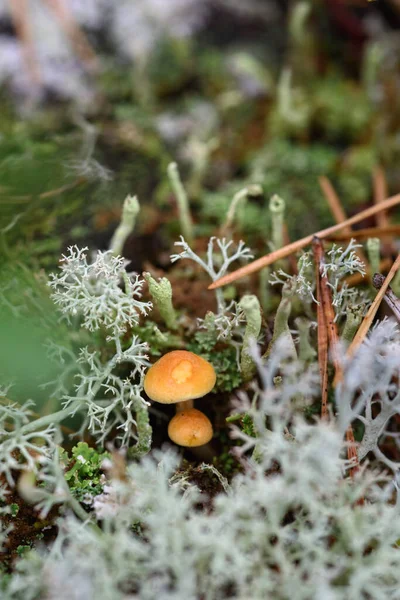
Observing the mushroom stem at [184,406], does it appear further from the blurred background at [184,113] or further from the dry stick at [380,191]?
the dry stick at [380,191]

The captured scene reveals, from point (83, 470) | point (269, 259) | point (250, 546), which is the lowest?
point (83, 470)

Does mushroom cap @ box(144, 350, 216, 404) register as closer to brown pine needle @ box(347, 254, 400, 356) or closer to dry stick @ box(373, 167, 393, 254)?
brown pine needle @ box(347, 254, 400, 356)

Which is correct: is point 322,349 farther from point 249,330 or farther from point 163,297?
point 163,297

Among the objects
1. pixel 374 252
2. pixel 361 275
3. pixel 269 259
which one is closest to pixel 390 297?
pixel 374 252

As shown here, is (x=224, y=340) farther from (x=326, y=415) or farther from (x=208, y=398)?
(x=326, y=415)

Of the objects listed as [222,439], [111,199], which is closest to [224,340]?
[222,439]
